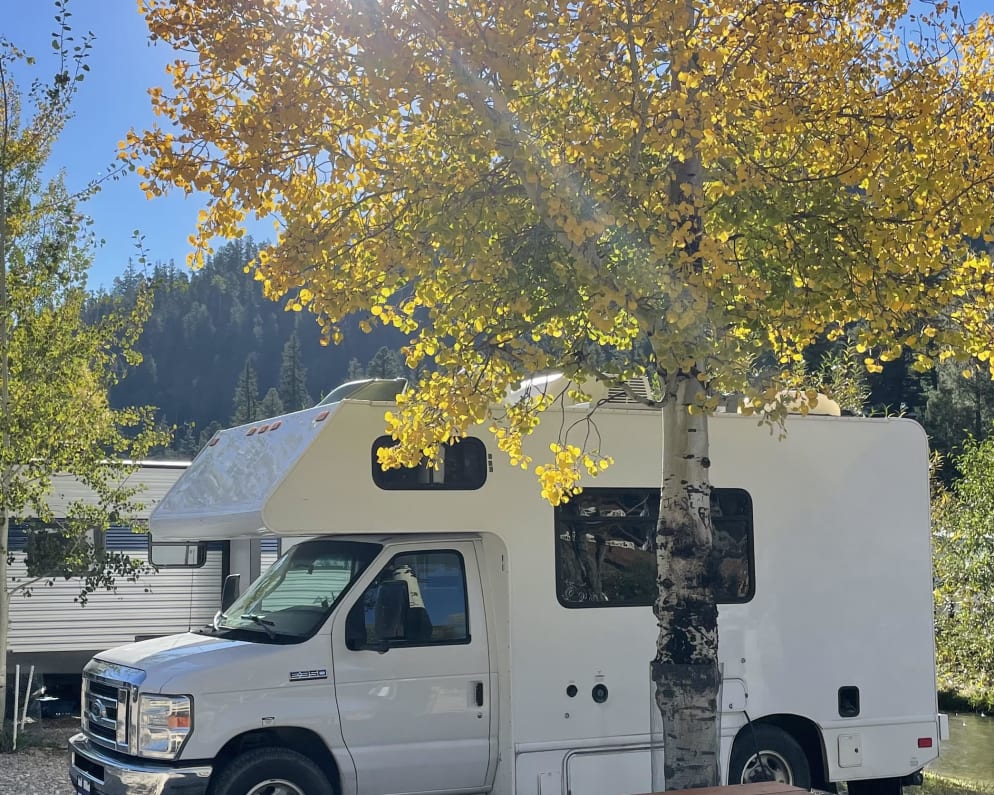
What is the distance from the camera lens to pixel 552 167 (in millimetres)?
5758

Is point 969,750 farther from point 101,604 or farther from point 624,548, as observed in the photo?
point 101,604

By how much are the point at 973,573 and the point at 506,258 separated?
13272 mm

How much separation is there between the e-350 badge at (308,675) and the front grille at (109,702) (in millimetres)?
812

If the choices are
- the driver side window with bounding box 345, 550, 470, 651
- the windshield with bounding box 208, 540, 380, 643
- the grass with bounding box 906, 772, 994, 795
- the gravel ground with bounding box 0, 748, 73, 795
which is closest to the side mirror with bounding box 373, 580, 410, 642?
the driver side window with bounding box 345, 550, 470, 651

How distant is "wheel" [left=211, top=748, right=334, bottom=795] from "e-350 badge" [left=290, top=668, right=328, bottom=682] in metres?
0.39

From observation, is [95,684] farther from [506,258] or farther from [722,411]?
[722,411]

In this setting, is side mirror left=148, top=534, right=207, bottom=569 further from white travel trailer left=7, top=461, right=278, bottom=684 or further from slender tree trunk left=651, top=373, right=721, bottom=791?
slender tree trunk left=651, top=373, right=721, bottom=791

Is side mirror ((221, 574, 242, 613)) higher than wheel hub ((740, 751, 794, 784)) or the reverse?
higher

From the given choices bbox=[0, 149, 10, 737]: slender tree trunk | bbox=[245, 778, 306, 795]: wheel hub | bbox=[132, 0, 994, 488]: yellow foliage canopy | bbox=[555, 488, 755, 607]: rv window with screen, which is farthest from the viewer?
bbox=[0, 149, 10, 737]: slender tree trunk

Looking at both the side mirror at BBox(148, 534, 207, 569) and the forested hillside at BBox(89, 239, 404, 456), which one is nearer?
the side mirror at BBox(148, 534, 207, 569)

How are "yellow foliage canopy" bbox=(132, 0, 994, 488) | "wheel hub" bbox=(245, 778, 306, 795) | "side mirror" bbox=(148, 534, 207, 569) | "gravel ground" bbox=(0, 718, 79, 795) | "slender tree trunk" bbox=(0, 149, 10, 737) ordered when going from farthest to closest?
1. "slender tree trunk" bbox=(0, 149, 10, 737)
2. "side mirror" bbox=(148, 534, 207, 569)
3. "gravel ground" bbox=(0, 718, 79, 795)
4. "wheel hub" bbox=(245, 778, 306, 795)
5. "yellow foliage canopy" bbox=(132, 0, 994, 488)

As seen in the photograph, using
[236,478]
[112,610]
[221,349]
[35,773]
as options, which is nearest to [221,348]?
[221,349]

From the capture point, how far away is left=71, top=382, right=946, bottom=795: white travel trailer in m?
6.55

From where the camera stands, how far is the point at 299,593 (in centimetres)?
705
